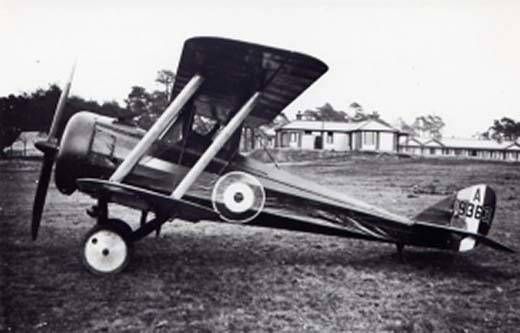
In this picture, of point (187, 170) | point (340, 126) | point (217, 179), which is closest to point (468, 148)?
point (340, 126)

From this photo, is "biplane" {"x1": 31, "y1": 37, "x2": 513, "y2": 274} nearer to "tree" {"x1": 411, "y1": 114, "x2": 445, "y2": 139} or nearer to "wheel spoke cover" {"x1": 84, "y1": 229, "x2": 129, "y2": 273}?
"wheel spoke cover" {"x1": 84, "y1": 229, "x2": 129, "y2": 273}

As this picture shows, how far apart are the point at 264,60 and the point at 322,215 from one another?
Answer: 209 cm

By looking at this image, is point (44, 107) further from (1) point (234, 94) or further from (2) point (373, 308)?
(2) point (373, 308)

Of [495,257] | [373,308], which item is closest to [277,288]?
[373,308]

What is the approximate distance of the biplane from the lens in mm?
4637

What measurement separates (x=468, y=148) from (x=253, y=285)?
54526 mm

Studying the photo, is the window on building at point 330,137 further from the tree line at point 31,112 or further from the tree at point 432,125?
the tree at point 432,125

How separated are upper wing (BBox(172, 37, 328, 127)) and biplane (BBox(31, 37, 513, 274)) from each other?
15 millimetres

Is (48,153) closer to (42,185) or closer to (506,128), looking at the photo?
(42,185)

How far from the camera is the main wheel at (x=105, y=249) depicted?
460 centimetres

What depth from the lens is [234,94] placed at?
5.57m

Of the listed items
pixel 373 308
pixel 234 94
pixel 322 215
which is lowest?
pixel 373 308

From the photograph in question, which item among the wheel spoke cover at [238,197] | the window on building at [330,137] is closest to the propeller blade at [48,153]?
the wheel spoke cover at [238,197]

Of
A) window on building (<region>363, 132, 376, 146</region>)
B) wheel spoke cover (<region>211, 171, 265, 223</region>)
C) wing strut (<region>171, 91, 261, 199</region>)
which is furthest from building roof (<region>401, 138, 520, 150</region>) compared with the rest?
wing strut (<region>171, 91, 261, 199</region>)
